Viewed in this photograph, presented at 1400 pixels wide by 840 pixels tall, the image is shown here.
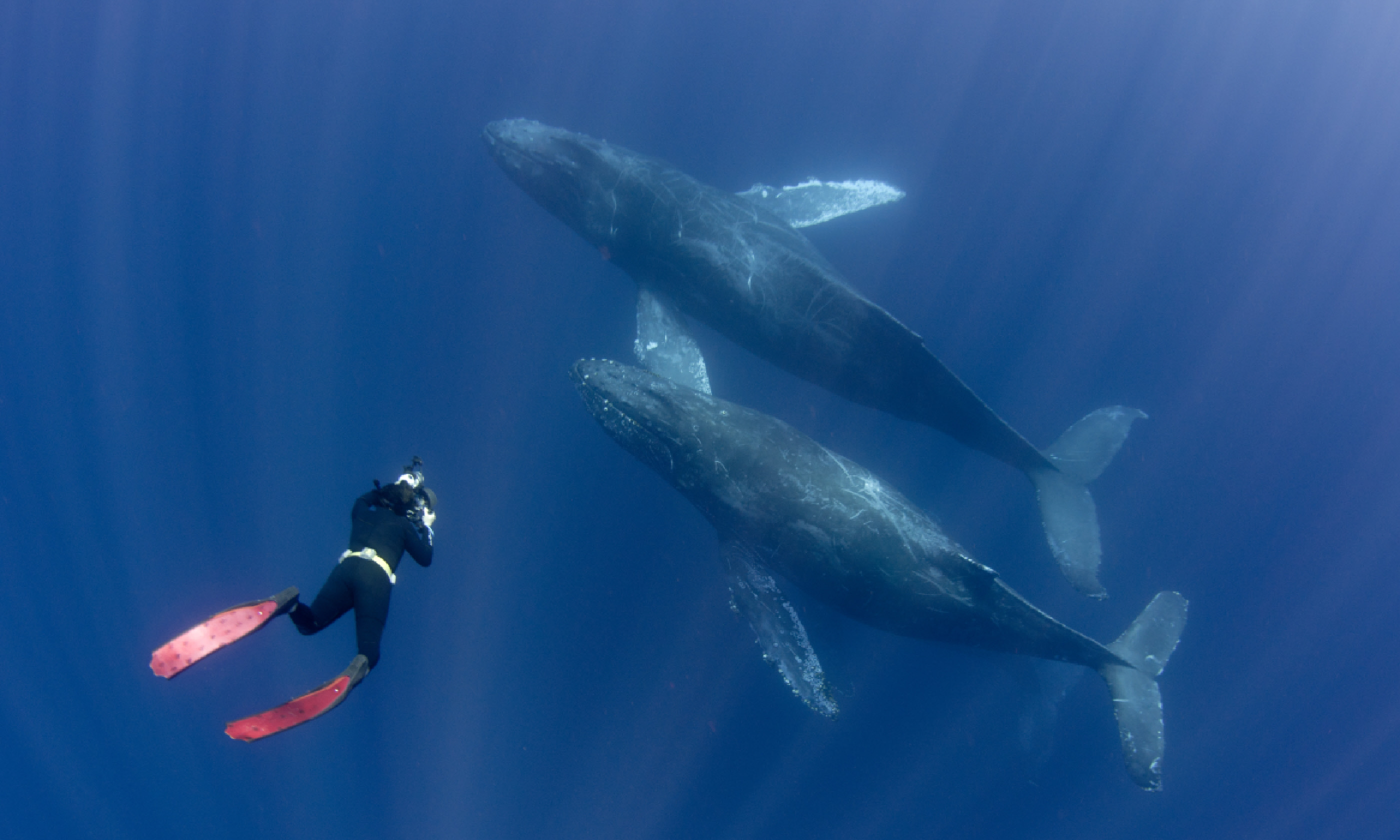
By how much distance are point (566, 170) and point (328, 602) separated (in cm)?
1064

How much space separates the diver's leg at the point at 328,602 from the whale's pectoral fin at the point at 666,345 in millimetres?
6681

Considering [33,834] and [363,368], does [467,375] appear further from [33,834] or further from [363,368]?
[33,834]

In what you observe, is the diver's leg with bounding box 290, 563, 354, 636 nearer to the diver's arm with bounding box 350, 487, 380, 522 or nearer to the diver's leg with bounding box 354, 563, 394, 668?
the diver's leg with bounding box 354, 563, 394, 668

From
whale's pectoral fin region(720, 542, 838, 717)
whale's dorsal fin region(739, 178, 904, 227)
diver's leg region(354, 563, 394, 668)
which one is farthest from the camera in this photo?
whale's dorsal fin region(739, 178, 904, 227)

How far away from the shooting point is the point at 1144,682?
10.8 meters

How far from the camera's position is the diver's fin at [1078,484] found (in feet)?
36.7

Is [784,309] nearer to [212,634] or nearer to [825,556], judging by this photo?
[825,556]

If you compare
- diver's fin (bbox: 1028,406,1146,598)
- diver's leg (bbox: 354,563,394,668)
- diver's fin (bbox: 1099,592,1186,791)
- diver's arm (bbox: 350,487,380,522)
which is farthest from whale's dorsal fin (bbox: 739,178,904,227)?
diver's leg (bbox: 354,563,394,668)

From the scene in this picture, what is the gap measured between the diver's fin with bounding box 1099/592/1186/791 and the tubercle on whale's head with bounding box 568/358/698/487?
27.1ft

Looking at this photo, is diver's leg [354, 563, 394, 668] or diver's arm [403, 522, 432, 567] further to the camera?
diver's arm [403, 522, 432, 567]

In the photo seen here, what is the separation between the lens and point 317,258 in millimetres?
16469

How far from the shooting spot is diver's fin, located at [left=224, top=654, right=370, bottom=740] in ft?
18.2

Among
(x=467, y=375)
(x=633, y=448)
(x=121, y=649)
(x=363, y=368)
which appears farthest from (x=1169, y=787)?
(x=121, y=649)

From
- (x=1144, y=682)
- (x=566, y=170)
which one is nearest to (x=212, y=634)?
(x=566, y=170)
